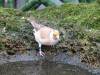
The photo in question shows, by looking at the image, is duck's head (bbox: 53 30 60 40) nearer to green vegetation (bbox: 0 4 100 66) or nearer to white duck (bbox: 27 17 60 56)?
white duck (bbox: 27 17 60 56)

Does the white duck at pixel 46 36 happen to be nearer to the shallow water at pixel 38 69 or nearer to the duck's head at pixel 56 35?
the duck's head at pixel 56 35

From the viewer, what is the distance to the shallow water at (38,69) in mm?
3630

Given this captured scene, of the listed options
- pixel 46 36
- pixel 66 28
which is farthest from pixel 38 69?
pixel 66 28

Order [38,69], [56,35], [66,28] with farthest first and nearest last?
[66,28]
[56,35]
[38,69]

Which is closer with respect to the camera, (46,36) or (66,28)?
(46,36)

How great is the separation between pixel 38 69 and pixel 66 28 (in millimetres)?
729

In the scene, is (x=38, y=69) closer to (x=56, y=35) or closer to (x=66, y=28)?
A: (x=56, y=35)

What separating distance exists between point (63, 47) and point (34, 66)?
376 mm

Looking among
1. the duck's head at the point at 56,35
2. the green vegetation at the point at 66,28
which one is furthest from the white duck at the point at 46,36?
the green vegetation at the point at 66,28

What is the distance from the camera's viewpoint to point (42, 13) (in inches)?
198

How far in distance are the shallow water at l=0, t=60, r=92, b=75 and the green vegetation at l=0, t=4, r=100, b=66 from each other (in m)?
0.17

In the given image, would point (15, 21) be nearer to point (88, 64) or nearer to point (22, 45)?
point (22, 45)

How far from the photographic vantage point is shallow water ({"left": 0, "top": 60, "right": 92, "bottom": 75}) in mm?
3630

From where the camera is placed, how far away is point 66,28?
14.0ft
